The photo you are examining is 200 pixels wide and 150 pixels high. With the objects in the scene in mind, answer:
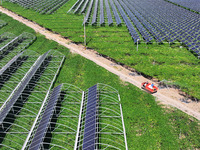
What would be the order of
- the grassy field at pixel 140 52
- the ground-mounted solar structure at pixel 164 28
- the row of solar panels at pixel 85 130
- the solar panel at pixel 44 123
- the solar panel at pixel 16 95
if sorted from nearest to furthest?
1. the solar panel at pixel 44 123
2. the row of solar panels at pixel 85 130
3. the solar panel at pixel 16 95
4. the grassy field at pixel 140 52
5. the ground-mounted solar structure at pixel 164 28

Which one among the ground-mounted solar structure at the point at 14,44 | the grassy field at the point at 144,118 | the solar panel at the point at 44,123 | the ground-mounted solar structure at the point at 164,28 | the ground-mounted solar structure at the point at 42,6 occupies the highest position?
the ground-mounted solar structure at the point at 42,6

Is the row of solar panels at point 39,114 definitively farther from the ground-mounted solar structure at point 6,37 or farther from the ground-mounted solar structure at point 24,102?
the ground-mounted solar structure at point 6,37

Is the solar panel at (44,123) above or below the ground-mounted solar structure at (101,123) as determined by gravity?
above

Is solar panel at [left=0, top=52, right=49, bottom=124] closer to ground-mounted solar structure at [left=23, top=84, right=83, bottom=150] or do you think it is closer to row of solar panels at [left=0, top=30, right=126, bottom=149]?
row of solar panels at [left=0, top=30, right=126, bottom=149]

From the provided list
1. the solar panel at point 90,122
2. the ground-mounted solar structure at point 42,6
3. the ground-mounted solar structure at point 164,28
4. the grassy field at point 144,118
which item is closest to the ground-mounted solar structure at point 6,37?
the grassy field at point 144,118

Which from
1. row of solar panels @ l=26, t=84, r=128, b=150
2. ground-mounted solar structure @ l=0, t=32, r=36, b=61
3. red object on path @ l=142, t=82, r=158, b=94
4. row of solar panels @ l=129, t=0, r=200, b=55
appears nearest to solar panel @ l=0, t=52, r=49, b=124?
row of solar panels @ l=26, t=84, r=128, b=150

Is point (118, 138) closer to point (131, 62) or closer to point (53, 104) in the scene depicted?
point (53, 104)

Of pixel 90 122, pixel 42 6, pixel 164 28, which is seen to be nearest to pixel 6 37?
pixel 42 6
